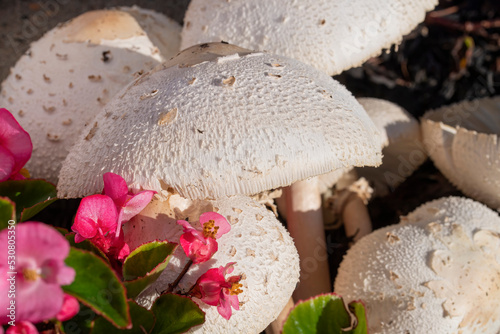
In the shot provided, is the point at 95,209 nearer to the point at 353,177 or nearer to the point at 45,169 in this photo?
the point at 45,169

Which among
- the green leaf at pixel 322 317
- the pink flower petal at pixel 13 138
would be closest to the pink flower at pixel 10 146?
the pink flower petal at pixel 13 138

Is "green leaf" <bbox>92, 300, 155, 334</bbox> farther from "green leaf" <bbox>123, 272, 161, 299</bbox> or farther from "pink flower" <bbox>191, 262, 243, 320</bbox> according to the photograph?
"pink flower" <bbox>191, 262, 243, 320</bbox>

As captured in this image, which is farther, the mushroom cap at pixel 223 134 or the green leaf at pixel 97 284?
the mushroom cap at pixel 223 134

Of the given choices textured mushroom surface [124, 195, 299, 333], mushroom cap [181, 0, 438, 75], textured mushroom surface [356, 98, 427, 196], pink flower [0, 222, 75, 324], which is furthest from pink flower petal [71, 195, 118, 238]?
textured mushroom surface [356, 98, 427, 196]

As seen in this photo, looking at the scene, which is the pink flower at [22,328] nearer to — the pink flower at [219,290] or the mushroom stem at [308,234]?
the pink flower at [219,290]

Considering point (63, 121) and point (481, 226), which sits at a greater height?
point (63, 121)

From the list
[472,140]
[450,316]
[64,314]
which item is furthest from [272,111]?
[472,140]

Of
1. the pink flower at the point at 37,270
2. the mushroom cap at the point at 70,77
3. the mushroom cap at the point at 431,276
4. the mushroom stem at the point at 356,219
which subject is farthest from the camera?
the mushroom stem at the point at 356,219

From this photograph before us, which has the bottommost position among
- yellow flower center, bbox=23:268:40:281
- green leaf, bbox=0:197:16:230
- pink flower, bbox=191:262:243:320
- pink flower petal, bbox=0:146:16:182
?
pink flower, bbox=191:262:243:320
